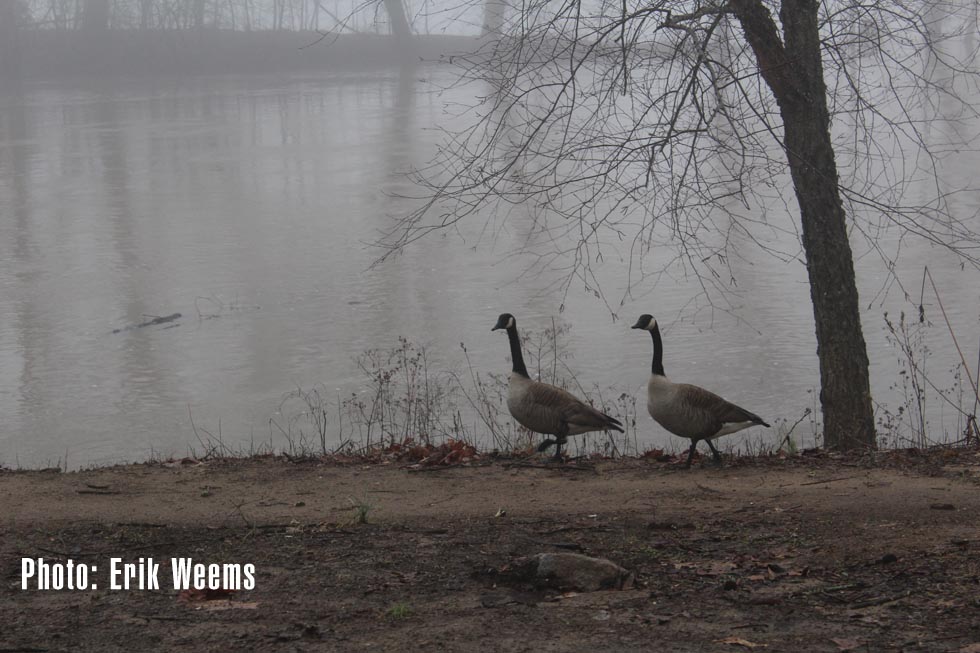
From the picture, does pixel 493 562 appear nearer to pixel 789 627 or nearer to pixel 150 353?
pixel 789 627

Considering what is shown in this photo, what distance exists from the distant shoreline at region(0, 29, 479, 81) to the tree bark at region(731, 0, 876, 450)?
120 feet

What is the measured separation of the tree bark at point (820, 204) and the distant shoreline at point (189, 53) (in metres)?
36.7

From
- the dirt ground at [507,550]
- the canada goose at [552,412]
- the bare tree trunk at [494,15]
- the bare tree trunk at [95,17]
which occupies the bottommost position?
the dirt ground at [507,550]

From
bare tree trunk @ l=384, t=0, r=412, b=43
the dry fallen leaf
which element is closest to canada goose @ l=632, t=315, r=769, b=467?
the dry fallen leaf

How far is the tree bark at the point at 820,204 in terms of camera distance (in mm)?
7090

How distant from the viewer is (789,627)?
3727mm

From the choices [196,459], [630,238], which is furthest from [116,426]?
[630,238]

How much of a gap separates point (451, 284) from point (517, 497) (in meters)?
7.72

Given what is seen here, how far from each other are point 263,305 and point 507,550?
846 centimetres

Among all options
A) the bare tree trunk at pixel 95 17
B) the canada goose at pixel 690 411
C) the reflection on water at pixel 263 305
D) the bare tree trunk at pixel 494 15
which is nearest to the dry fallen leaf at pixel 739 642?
the canada goose at pixel 690 411

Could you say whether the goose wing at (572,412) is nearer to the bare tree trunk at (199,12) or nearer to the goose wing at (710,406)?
the goose wing at (710,406)

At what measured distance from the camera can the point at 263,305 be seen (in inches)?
497

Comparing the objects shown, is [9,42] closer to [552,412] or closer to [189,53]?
[189,53]

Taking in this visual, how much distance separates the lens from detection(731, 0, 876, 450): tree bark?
7.09 meters
